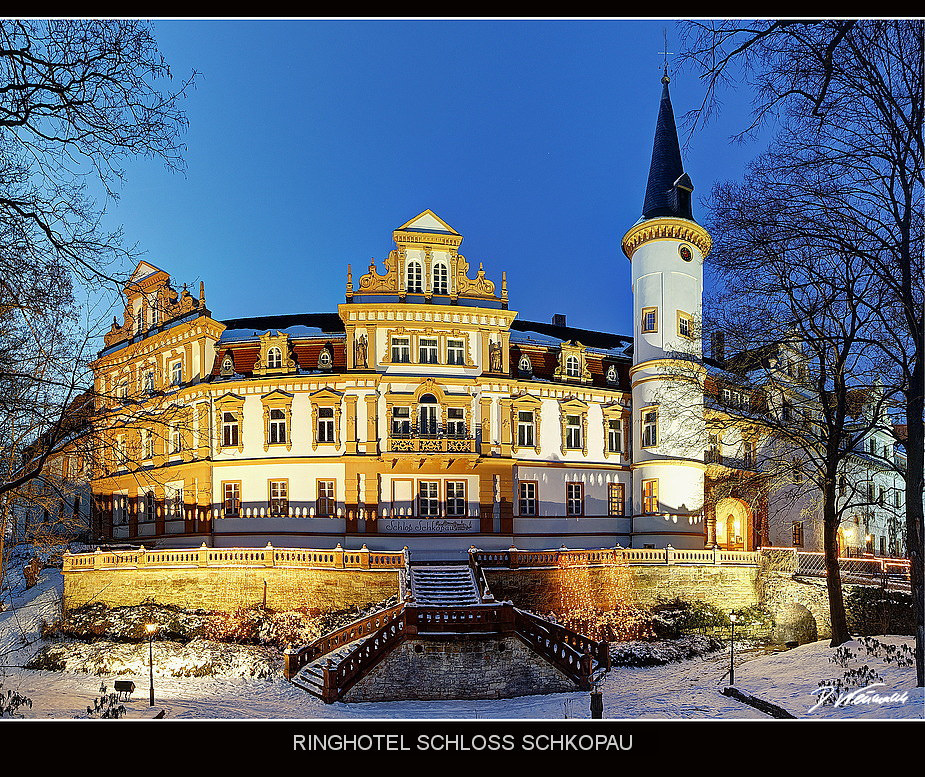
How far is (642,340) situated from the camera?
16812mm

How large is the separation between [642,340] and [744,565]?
18.3 feet

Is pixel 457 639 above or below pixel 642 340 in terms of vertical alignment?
below

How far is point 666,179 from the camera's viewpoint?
14.2m

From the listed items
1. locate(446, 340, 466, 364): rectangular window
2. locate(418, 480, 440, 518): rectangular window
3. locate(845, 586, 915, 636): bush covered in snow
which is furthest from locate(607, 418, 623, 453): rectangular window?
locate(845, 586, 915, 636): bush covered in snow

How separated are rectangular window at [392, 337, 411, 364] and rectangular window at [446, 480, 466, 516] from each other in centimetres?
299

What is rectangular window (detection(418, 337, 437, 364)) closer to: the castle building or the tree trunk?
the castle building

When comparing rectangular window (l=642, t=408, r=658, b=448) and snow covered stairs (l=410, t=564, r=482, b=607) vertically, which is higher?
rectangular window (l=642, t=408, r=658, b=448)

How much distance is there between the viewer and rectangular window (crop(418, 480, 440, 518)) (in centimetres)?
1576

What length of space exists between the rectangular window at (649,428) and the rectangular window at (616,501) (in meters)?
1.42

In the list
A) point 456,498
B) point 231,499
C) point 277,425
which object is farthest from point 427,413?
point 231,499

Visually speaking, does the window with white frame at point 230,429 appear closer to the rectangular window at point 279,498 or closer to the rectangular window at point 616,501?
the rectangular window at point 279,498

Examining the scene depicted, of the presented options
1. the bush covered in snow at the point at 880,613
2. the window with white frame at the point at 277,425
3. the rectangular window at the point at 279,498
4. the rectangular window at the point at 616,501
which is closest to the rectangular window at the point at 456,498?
the rectangular window at the point at 279,498

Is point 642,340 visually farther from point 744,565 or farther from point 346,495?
Result: point 346,495
